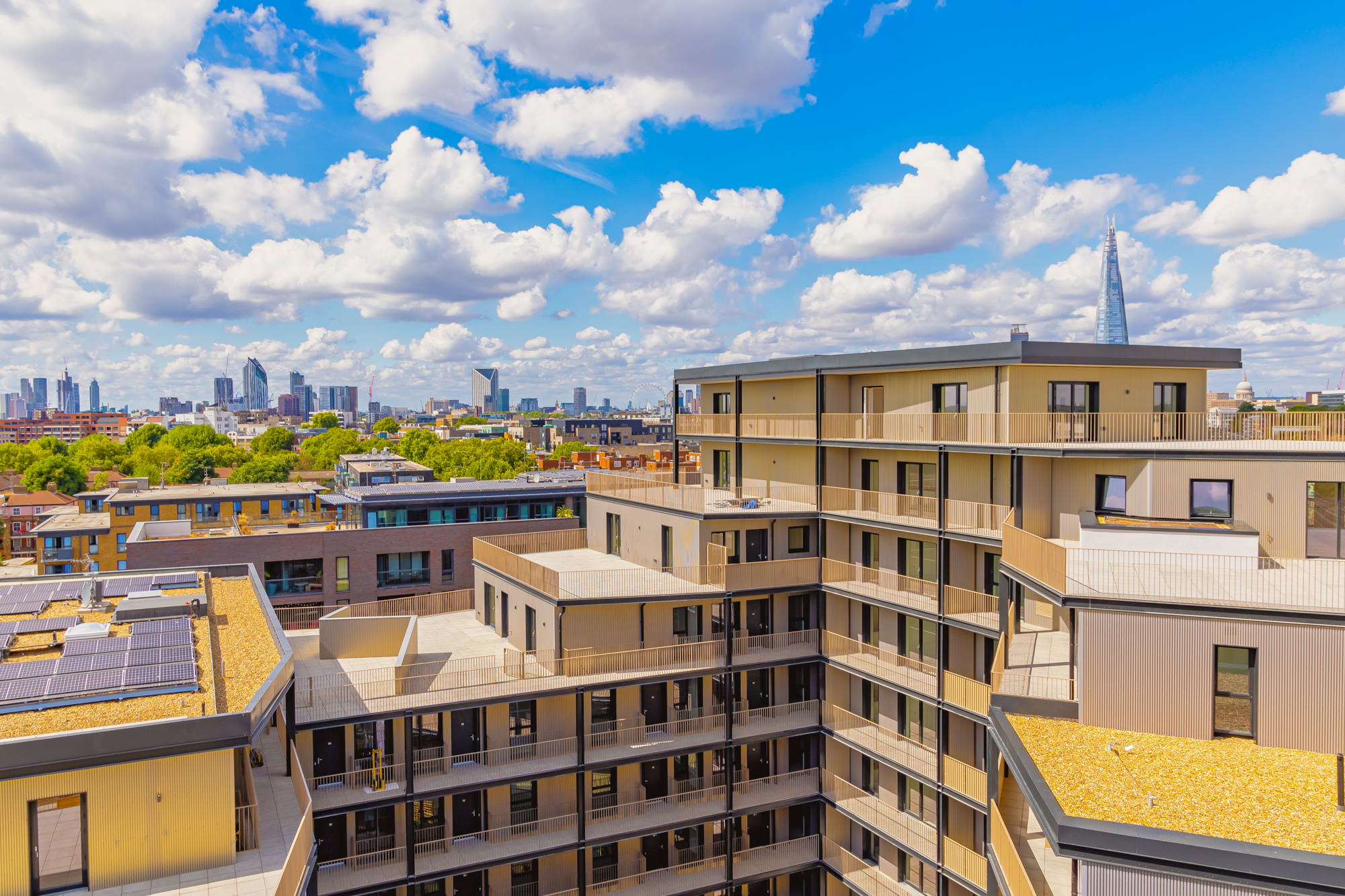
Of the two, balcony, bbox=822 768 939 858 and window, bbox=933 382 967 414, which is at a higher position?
window, bbox=933 382 967 414

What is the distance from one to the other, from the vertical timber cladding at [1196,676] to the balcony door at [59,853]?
62.2ft

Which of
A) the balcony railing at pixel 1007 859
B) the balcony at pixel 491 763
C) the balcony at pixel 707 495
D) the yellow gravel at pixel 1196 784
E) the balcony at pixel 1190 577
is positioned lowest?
the balcony at pixel 491 763

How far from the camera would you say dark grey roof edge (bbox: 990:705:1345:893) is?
10.8 meters

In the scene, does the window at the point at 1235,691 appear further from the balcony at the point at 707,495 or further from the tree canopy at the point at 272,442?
the tree canopy at the point at 272,442

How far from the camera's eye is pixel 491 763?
2495cm

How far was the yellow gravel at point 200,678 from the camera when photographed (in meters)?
13.5

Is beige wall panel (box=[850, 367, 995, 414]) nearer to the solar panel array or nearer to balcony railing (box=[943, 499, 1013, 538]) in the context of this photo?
balcony railing (box=[943, 499, 1013, 538])

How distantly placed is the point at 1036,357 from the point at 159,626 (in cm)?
2432

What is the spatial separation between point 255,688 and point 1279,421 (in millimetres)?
27858

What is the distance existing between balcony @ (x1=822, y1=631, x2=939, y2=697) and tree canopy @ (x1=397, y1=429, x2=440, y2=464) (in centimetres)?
13194

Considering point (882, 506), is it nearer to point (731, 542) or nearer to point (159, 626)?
point (731, 542)

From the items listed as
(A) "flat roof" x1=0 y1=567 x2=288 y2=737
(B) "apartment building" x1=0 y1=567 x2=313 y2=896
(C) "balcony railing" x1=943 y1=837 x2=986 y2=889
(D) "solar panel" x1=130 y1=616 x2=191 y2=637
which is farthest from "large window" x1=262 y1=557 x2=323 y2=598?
(C) "balcony railing" x1=943 y1=837 x2=986 y2=889

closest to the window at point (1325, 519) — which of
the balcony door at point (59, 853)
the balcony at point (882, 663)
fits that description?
the balcony at point (882, 663)

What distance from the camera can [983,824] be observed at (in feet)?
79.4
